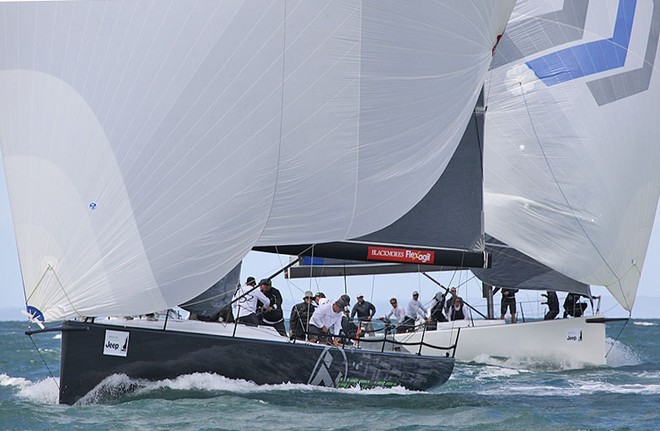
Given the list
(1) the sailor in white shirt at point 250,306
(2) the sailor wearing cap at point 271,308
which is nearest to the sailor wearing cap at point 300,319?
(2) the sailor wearing cap at point 271,308

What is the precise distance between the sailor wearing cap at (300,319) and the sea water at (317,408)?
0.75 m

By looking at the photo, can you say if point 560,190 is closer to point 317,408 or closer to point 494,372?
point 494,372

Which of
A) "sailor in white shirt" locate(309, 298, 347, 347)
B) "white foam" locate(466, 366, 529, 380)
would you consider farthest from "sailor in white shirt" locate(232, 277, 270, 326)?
"white foam" locate(466, 366, 529, 380)

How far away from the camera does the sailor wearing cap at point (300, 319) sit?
44.2 ft

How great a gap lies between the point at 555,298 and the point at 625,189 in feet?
11.7

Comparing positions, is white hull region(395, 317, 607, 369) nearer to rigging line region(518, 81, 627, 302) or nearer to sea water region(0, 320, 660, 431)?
rigging line region(518, 81, 627, 302)

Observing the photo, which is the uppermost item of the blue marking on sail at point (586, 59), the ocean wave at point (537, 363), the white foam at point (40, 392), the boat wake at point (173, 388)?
the blue marking on sail at point (586, 59)

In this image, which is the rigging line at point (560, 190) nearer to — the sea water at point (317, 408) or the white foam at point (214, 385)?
the sea water at point (317, 408)

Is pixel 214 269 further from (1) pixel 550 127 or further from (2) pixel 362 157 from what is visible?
(1) pixel 550 127

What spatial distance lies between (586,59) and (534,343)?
5408mm

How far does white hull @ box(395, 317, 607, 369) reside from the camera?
1978 cm

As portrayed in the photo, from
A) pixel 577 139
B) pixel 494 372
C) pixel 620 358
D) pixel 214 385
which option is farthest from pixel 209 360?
pixel 620 358

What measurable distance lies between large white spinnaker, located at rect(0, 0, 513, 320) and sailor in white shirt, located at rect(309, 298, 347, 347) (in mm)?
1957

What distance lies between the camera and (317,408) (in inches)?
475
